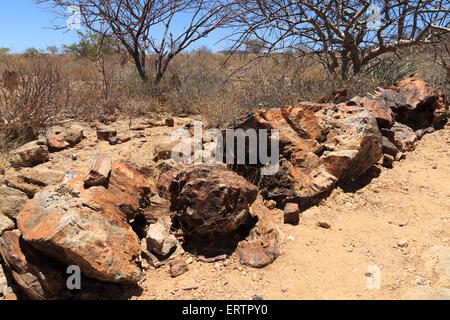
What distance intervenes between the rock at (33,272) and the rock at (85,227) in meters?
0.07

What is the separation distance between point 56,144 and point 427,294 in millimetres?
4464

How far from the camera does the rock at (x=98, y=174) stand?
2760mm

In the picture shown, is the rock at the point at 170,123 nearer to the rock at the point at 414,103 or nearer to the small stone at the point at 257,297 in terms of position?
the rock at the point at 414,103

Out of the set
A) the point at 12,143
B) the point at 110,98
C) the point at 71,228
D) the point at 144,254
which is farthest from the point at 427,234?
the point at 110,98

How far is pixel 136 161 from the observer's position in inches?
158

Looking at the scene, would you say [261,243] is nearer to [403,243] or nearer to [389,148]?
[403,243]

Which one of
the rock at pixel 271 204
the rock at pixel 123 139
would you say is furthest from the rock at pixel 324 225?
the rock at pixel 123 139

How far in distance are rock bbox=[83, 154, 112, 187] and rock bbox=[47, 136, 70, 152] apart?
1.99 m

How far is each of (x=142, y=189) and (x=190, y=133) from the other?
2088 mm

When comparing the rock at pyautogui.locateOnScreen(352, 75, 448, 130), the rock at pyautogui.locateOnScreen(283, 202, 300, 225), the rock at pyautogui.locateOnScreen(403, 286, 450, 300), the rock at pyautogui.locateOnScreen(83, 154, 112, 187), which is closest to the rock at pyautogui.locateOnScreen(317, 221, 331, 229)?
the rock at pyautogui.locateOnScreen(283, 202, 300, 225)

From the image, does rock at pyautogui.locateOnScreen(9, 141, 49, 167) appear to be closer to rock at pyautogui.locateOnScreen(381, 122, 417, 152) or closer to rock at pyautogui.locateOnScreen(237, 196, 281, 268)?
rock at pyautogui.locateOnScreen(237, 196, 281, 268)

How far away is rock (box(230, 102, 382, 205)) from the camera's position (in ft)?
11.4

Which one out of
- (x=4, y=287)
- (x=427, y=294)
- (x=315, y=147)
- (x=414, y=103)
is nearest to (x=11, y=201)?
(x=4, y=287)

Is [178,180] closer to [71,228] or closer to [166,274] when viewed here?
[166,274]
